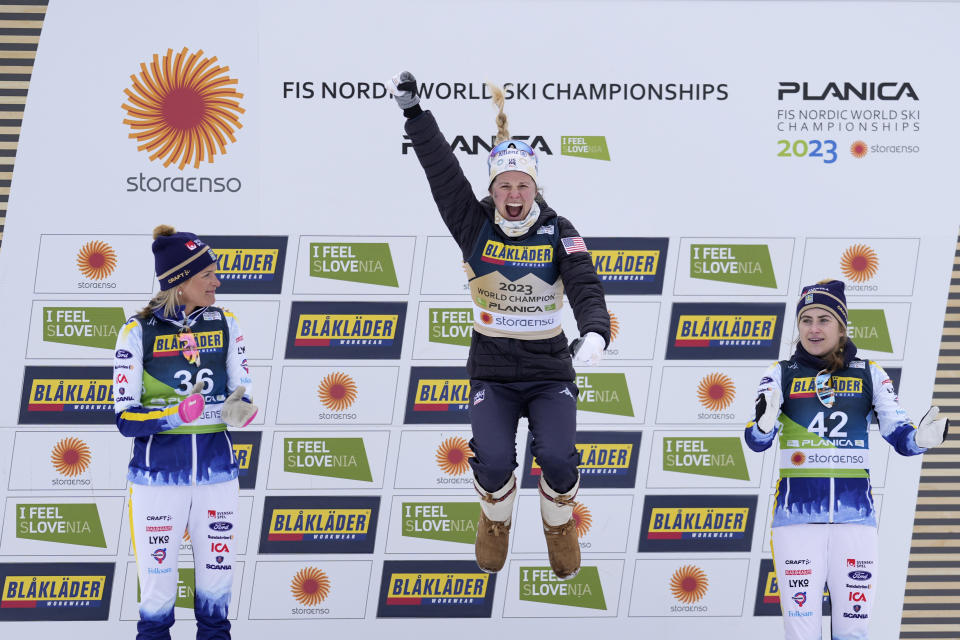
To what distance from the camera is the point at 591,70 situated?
4.67 m

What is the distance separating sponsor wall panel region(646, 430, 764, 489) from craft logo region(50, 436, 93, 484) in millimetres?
2739

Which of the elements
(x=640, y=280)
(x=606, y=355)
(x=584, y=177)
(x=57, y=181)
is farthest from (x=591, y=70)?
(x=57, y=181)

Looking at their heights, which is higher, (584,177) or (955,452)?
(584,177)

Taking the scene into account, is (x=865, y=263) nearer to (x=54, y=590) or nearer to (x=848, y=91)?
(x=848, y=91)

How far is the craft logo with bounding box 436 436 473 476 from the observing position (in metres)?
4.74

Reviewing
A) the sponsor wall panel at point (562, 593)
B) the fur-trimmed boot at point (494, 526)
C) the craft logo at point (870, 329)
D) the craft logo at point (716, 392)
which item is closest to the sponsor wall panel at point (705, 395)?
the craft logo at point (716, 392)

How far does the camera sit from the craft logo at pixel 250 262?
4.62 m

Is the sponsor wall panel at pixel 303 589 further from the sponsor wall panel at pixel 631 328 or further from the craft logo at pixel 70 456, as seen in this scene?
the sponsor wall panel at pixel 631 328

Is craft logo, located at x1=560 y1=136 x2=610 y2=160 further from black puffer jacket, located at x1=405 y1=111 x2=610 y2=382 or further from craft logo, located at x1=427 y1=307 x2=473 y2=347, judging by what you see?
black puffer jacket, located at x1=405 y1=111 x2=610 y2=382

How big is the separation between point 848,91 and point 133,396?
3617 mm

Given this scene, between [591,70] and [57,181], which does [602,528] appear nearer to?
[591,70]

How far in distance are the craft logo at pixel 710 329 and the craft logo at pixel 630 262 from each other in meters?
0.20

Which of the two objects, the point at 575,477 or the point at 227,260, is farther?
the point at 227,260

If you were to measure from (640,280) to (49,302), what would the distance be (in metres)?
2.85
